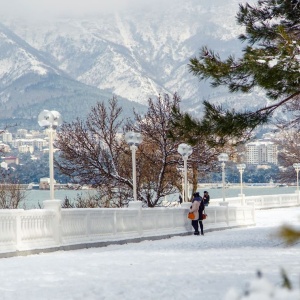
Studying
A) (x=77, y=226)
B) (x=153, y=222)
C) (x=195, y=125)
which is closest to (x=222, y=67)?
(x=195, y=125)

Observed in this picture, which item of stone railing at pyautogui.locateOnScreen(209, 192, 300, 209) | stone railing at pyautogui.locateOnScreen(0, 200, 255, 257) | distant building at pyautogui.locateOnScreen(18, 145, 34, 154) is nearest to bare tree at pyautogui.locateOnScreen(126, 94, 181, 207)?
stone railing at pyautogui.locateOnScreen(209, 192, 300, 209)

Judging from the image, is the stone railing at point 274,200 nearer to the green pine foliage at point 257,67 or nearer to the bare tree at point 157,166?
the bare tree at point 157,166

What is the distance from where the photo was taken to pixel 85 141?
6769 centimetres

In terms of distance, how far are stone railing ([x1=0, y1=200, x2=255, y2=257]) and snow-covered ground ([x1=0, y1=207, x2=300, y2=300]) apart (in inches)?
25.5

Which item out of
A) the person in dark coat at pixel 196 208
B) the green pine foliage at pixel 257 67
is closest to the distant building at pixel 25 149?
the person in dark coat at pixel 196 208

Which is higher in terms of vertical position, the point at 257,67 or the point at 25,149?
the point at 25,149

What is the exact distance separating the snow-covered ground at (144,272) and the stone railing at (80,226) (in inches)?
25.5

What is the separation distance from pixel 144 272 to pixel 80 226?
413 inches

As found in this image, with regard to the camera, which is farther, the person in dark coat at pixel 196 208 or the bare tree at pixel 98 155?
the bare tree at pixel 98 155

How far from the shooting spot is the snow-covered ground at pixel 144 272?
12.0 m

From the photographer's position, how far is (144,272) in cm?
1541

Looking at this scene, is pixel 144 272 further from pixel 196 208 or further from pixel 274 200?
pixel 274 200

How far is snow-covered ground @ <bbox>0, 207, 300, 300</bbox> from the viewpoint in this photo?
1202cm

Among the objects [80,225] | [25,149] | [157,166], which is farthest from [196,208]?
[25,149]
